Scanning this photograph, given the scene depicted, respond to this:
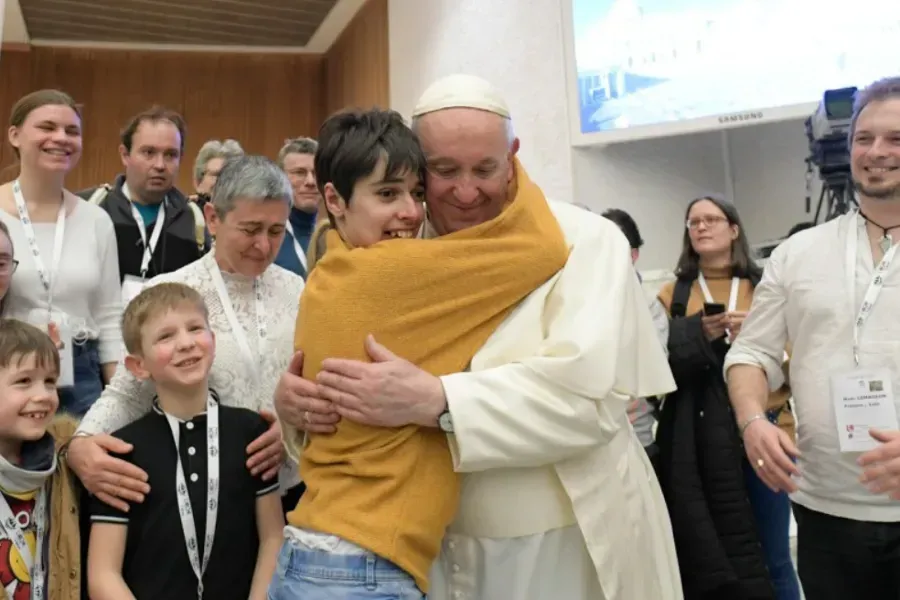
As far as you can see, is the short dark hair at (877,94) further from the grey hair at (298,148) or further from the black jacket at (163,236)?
the grey hair at (298,148)

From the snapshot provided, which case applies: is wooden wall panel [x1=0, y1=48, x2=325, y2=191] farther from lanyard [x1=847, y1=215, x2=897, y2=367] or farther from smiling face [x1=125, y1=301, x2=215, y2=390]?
lanyard [x1=847, y1=215, x2=897, y2=367]

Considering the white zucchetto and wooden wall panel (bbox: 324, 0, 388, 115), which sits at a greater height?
wooden wall panel (bbox: 324, 0, 388, 115)

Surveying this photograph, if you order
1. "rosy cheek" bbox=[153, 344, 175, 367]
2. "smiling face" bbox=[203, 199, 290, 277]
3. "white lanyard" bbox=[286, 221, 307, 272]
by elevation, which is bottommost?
"rosy cheek" bbox=[153, 344, 175, 367]

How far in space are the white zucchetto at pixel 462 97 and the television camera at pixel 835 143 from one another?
5.70 feet

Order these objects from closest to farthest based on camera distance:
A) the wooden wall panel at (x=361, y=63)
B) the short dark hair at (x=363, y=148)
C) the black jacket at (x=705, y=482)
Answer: the short dark hair at (x=363, y=148) < the black jacket at (x=705, y=482) < the wooden wall panel at (x=361, y=63)

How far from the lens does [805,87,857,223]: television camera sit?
2779 mm

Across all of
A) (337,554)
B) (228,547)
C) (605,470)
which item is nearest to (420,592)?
(337,554)

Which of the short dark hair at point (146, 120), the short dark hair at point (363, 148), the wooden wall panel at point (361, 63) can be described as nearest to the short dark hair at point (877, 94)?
the short dark hair at point (363, 148)

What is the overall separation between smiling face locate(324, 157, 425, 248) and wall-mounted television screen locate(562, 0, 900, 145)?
324 centimetres

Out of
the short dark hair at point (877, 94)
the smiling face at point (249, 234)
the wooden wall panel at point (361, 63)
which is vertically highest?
the wooden wall panel at point (361, 63)

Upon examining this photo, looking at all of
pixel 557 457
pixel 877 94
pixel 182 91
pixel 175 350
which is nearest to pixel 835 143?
pixel 877 94

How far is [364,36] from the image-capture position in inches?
274

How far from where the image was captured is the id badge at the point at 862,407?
5.65 feet

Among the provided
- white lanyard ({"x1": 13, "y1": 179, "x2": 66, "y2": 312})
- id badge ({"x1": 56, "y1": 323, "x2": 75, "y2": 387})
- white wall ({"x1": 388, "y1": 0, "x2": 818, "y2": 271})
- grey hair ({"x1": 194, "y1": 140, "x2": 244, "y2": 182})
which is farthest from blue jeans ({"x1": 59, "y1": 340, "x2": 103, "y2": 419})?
white wall ({"x1": 388, "y1": 0, "x2": 818, "y2": 271})
